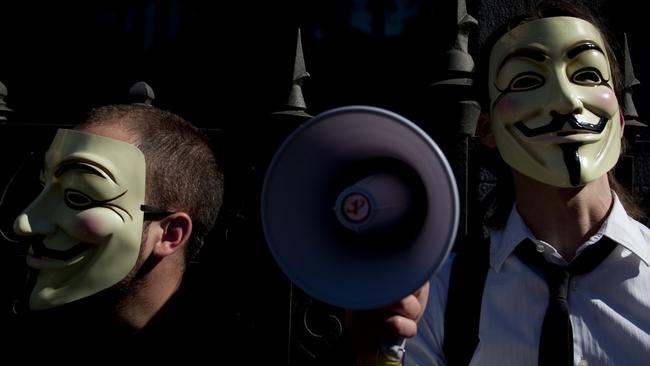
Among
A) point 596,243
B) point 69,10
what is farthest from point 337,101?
point 596,243

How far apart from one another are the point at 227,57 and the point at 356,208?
5.05 meters

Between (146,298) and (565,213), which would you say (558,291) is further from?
(146,298)

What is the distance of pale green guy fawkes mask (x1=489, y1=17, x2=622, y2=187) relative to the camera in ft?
7.54

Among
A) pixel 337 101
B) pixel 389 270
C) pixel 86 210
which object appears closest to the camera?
pixel 389 270

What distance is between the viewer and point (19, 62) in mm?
7129

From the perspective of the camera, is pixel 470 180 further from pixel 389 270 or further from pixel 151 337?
pixel 389 270

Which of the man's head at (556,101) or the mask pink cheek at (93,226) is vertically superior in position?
the man's head at (556,101)

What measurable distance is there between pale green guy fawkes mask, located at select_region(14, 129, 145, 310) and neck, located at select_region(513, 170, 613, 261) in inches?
59.8

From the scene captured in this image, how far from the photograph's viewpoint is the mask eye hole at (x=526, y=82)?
2.41 m

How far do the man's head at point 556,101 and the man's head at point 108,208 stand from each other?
132 centimetres

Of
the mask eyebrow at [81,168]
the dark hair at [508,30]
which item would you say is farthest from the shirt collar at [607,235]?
the mask eyebrow at [81,168]

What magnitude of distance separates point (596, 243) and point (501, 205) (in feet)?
1.67

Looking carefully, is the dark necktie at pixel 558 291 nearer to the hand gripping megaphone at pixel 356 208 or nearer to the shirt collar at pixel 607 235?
the shirt collar at pixel 607 235

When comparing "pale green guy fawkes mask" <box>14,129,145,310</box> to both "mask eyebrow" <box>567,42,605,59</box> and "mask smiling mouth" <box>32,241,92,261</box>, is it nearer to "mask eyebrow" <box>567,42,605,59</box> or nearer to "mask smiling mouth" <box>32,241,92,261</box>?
"mask smiling mouth" <box>32,241,92,261</box>
